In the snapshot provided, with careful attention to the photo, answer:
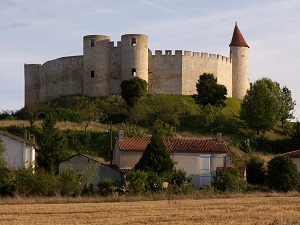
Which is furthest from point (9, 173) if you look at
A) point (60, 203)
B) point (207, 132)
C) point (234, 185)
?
point (207, 132)

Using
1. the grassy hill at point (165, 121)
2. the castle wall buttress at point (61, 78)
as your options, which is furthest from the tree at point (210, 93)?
the castle wall buttress at point (61, 78)

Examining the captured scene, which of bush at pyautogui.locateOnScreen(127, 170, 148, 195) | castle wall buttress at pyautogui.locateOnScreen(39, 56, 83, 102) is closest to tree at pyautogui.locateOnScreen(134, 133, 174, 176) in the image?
bush at pyautogui.locateOnScreen(127, 170, 148, 195)

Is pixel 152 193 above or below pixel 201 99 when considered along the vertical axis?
below

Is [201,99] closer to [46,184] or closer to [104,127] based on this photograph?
[104,127]

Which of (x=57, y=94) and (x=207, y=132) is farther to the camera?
(x=57, y=94)

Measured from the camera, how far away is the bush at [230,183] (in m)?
42.1

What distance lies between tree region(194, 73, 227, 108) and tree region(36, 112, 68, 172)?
78.2ft

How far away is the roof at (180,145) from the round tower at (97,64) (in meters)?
23.0

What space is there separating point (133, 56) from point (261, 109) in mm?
13095

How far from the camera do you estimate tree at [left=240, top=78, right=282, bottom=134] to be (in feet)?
227

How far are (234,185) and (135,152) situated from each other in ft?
34.9

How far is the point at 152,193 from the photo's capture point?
38000mm

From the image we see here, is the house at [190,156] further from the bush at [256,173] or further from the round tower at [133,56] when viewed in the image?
the round tower at [133,56]

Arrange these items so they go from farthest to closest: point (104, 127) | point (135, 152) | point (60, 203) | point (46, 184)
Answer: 1. point (104, 127)
2. point (135, 152)
3. point (46, 184)
4. point (60, 203)
